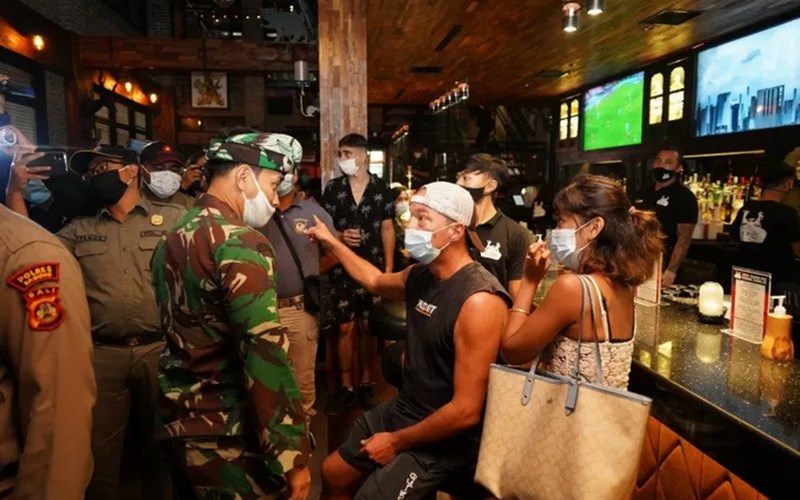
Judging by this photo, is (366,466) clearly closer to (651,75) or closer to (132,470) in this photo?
(132,470)

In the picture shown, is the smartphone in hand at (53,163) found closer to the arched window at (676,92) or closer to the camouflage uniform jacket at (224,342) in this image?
the camouflage uniform jacket at (224,342)

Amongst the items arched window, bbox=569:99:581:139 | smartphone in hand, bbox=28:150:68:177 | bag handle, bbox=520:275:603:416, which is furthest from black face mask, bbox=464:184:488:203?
arched window, bbox=569:99:581:139

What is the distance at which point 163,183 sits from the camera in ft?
11.4

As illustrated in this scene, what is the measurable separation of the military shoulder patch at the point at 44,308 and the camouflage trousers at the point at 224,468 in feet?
2.09

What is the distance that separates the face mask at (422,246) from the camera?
2193mm

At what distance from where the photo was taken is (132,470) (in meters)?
3.52

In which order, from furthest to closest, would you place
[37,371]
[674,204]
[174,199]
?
1. [674,204]
2. [174,199]
3. [37,371]

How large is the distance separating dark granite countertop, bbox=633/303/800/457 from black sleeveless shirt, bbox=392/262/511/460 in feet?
2.50

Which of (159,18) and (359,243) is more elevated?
(159,18)

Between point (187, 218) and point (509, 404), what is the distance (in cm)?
124

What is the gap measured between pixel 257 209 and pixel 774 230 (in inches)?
168

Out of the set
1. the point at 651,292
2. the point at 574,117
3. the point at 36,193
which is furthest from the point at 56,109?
the point at 574,117

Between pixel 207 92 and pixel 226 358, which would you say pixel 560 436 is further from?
pixel 207 92

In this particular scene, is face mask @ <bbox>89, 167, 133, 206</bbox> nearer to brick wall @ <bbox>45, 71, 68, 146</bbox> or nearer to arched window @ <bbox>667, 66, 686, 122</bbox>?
brick wall @ <bbox>45, 71, 68, 146</bbox>
